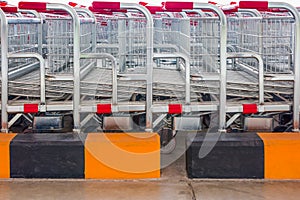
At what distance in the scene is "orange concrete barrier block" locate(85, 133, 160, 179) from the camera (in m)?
4.58

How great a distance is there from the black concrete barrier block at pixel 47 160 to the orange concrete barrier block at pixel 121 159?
3.4 inches

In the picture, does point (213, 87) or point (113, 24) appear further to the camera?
point (113, 24)

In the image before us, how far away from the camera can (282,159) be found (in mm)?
4566

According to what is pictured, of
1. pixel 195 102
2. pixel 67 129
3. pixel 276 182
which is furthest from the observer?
pixel 67 129

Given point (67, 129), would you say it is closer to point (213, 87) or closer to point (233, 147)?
point (213, 87)

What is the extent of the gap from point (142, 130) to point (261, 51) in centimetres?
133

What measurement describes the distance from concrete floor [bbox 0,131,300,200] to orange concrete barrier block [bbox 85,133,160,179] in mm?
75

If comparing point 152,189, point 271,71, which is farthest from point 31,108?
point 271,71

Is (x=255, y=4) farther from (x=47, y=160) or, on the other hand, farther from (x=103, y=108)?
(x=47, y=160)

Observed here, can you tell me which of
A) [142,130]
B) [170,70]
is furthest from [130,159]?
[170,70]

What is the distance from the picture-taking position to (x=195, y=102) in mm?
5262

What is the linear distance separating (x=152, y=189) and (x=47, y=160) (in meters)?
0.88

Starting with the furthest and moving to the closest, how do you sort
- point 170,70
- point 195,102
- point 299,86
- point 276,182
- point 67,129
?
point 170,70
point 67,129
point 195,102
point 299,86
point 276,182

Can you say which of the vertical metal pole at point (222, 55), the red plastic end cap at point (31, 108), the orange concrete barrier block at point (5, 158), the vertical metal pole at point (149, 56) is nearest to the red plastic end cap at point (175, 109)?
the vertical metal pole at point (149, 56)
